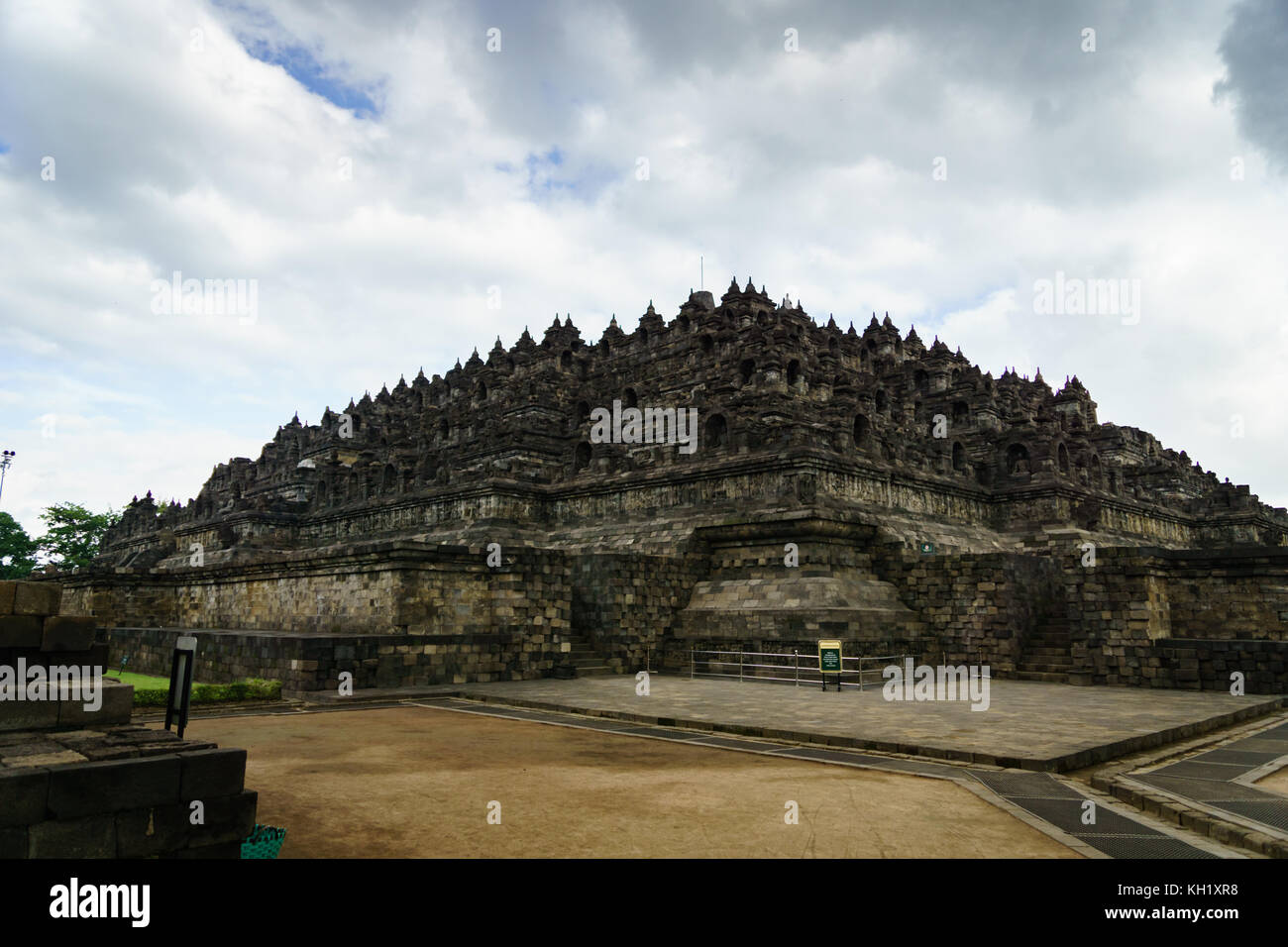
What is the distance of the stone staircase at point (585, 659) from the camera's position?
19.6 meters

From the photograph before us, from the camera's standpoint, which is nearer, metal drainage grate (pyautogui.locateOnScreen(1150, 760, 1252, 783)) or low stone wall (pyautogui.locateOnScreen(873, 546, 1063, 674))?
metal drainage grate (pyautogui.locateOnScreen(1150, 760, 1252, 783))

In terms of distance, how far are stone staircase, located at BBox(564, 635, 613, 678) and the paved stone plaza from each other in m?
1.68

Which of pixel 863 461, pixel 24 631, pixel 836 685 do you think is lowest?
pixel 836 685

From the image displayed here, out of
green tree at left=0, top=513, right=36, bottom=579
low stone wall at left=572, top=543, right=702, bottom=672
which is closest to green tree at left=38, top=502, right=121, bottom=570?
green tree at left=0, top=513, right=36, bottom=579

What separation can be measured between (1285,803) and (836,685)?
1049cm

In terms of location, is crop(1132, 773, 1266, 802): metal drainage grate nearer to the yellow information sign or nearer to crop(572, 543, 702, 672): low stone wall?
the yellow information sign

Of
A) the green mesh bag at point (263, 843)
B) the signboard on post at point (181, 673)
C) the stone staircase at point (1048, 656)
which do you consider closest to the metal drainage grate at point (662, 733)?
the signboard on post at point (181, 673)

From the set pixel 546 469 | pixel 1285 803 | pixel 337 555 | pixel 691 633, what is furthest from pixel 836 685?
pixel 546 469

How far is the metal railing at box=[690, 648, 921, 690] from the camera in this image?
57.8 ft

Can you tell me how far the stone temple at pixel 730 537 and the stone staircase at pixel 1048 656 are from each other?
75 millimetres

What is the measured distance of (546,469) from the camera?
106 ft

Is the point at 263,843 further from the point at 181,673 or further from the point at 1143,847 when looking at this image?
the point at 1143,847

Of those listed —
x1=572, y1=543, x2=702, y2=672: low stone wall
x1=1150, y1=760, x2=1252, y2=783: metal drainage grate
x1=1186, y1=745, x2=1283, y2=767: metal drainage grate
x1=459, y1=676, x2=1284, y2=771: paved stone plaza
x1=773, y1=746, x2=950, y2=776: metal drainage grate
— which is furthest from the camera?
x1=572, y1=543, x2=702, y2=672: low stone wall
